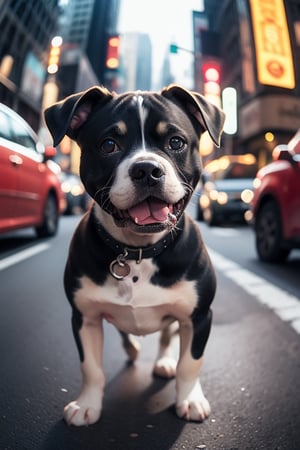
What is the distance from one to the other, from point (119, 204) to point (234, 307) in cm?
193

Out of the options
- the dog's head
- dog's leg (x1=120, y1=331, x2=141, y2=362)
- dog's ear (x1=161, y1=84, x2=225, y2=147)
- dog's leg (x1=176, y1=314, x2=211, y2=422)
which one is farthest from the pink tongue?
dog's leg (x1=120, y1=331, x2=141, y2=362)

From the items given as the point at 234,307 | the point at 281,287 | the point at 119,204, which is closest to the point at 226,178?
the point at 281,287

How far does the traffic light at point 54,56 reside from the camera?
1.39 meters

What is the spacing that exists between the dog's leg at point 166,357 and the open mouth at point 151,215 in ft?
2.48

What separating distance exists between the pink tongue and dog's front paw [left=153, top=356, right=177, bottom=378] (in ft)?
2.98

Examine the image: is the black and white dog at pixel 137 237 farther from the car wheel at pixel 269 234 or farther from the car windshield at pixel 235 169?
the car windshield at pixel 235 169

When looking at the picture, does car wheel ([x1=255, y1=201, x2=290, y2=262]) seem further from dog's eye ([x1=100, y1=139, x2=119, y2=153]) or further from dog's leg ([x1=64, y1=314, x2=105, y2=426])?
dog's eye ([x1=100, y1=139, x2=119, y2=153])

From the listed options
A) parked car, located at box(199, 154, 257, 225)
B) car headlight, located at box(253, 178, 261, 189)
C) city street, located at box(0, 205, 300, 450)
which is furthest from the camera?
car headlight, located at box(253, 178, 261, 189)

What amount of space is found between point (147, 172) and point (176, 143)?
0.24 metres

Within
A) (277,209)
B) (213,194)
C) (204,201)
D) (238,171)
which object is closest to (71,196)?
(277,209)

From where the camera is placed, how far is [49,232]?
2.91 m

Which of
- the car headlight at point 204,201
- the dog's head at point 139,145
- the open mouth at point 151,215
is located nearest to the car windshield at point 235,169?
the car headlight at point 204,201

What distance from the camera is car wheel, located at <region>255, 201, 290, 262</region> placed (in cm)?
483

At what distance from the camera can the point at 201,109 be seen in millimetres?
1622
